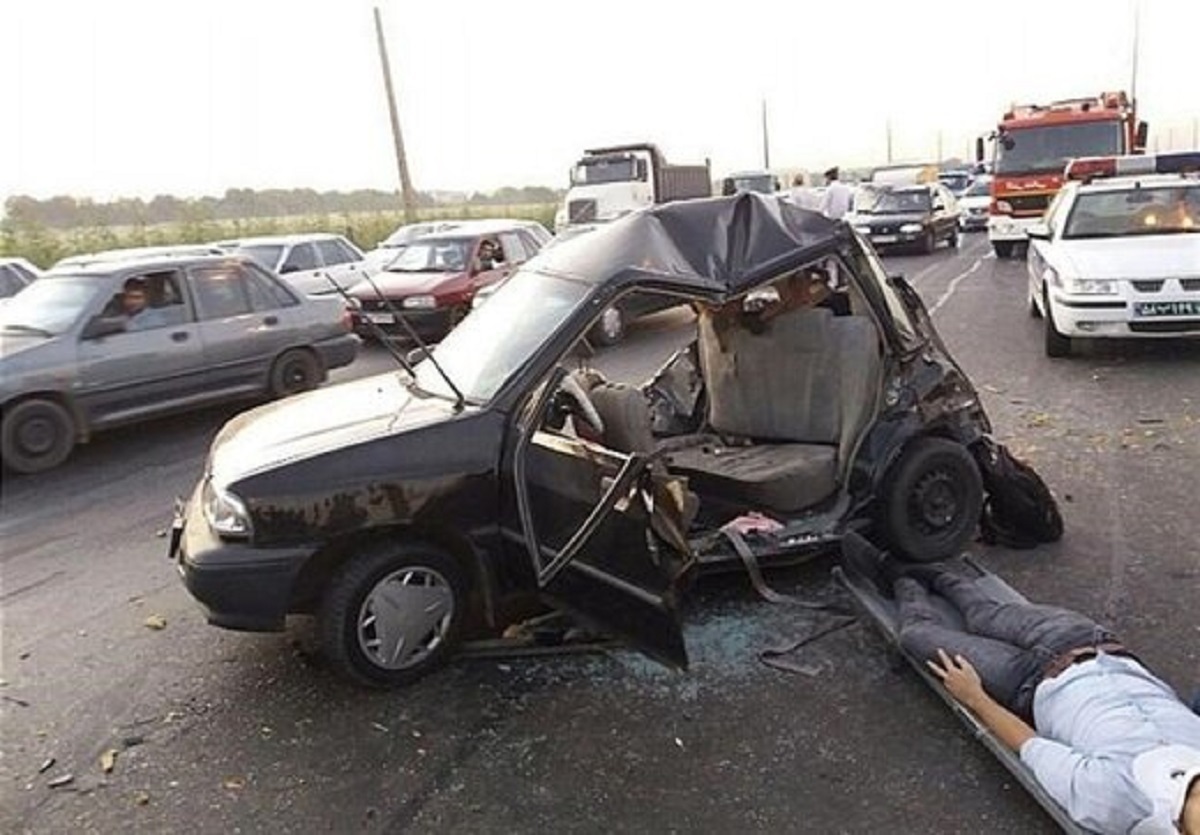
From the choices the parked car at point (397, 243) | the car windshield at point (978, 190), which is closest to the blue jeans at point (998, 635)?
the parked car at point (397, 243)

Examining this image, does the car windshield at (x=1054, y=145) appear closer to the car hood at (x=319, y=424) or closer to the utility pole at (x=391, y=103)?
the utility pole at (x=391, y=103)

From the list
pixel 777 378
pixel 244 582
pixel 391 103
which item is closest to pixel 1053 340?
pixel 777 378

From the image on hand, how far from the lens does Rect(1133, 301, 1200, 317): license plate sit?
8562 mm

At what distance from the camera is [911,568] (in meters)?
4.38

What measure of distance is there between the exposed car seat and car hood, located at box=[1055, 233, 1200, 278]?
5184mm

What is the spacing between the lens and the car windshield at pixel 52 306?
8.17m

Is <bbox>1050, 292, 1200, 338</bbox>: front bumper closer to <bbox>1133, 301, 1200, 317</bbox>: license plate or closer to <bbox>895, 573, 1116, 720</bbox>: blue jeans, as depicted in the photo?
<bbox>1133, 301, 1200, 317</bbox>: license plate

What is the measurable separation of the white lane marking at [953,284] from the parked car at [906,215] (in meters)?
1.59

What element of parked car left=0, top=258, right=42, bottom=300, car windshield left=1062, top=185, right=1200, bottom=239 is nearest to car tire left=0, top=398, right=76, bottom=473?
parked car left=0, top=258, right=42, bottom=300

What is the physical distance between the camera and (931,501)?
15.7 ft

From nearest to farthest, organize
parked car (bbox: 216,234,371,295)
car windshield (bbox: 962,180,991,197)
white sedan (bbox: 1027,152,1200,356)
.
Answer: white sedan (bbox: 1027,152,1200,356), parked car (bbox: 216,234,371,295), car windshield (bbox: 962,180,991,197)

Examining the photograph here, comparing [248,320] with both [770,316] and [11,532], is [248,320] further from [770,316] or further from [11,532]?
[770,316]

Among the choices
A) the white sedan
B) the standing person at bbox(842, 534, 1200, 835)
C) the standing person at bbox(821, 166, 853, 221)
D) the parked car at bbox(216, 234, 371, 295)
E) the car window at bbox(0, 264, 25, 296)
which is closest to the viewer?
the standing person at bbox(842, 534, 1200, 835)

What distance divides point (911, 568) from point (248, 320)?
692cm
